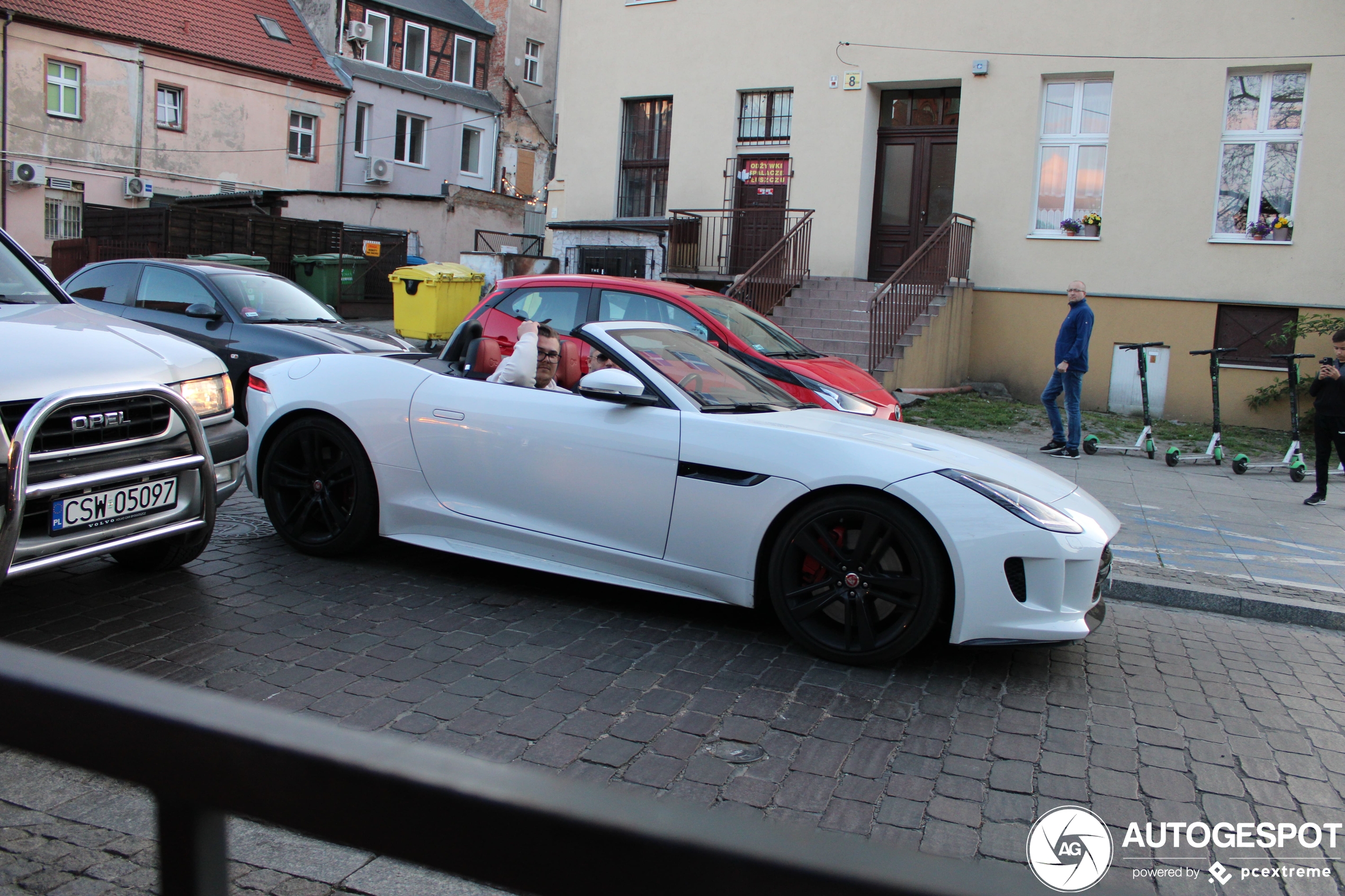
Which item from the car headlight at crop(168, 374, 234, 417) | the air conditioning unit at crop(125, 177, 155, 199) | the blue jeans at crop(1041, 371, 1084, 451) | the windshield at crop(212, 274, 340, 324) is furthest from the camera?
the air conditioning unit at crop(125, 177, 155, 199)

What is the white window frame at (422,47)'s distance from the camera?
3603cm

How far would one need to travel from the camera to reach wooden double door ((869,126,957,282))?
1784cm

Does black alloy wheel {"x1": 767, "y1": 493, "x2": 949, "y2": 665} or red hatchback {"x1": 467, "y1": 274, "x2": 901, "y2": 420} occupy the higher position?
red hatchback {"x1": 467, "y1": 274, "x2": 901, "y2": 420}

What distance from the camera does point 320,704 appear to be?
12.4ft

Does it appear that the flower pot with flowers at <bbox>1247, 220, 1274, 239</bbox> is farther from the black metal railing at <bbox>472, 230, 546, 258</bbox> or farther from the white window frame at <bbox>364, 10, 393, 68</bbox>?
the white window frame at <bbox>364, 10, 393, 68</bbox>

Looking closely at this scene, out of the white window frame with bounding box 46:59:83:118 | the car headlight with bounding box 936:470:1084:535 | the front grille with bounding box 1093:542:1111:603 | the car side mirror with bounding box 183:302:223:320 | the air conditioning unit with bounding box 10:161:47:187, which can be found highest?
the white window frame with bounding box 46:59:83:118

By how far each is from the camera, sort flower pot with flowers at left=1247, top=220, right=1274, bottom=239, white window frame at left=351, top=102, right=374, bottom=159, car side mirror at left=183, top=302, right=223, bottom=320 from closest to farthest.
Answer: car side mirror at left=183, top=302, right=223, bottom=320, flower pot with flowers at left=1247, top=220, right=1274, bottom=239, white window frame at left=351, top=102, right=374, bottom=159

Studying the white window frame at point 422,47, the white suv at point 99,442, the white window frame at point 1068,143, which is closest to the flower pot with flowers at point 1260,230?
the white window frame at point 1068,143

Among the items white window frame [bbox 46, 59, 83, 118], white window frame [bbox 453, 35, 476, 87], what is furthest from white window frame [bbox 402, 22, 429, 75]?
white window frame [bbox 46, 59, 83, 118]

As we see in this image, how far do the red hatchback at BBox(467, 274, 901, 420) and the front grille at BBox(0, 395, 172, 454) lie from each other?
478cm

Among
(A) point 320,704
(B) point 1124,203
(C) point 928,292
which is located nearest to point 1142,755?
(A) point 320,704

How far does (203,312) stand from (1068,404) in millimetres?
9179

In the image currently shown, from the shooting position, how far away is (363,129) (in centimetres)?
3475

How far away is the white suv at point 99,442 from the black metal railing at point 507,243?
23.5 metres
